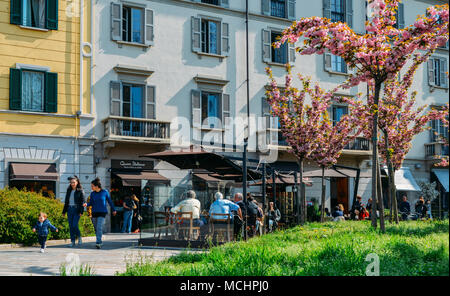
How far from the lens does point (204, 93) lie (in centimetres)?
2545

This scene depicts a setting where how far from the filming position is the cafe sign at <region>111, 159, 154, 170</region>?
894 inches

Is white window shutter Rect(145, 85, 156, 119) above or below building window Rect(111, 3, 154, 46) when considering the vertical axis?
below

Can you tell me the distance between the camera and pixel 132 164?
2309cm

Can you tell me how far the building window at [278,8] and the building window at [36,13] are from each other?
8871 millimetres

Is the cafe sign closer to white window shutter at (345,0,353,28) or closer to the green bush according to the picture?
the green bush

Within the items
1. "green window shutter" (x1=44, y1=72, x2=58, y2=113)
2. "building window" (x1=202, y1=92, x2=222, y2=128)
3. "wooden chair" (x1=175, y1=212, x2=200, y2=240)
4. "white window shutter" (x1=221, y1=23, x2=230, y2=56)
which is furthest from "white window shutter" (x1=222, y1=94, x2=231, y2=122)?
"wooden chair" (x1=175, y1=212, x2=200, y2=240)

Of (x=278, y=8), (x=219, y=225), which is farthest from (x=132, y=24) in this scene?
(x=219, y=225)

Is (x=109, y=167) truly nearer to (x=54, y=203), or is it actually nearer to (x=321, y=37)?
(x=54, y=203)

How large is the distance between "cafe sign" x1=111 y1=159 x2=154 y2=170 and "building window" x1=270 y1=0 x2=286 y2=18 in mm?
8363

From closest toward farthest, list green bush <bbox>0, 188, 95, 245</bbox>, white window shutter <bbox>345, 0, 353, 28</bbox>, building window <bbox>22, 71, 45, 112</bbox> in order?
white window shutter <bbox>345, 0, 353, 28</bbox> → green bush <bbox>0, 188, 95, 245</bbox> → building window <bbox>22, 71, 45, 112</bbox>

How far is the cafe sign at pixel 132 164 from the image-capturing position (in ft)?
74.5

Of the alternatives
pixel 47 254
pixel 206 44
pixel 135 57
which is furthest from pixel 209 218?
pixel 206 44

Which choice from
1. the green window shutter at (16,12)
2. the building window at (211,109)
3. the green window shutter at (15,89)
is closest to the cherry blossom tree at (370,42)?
the green window shutter at (15,89)
